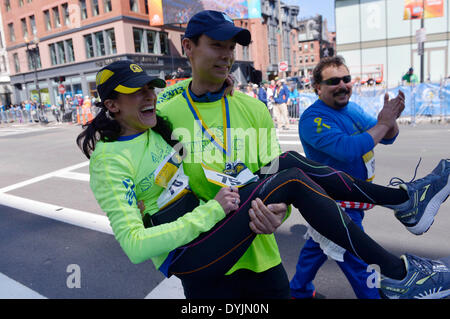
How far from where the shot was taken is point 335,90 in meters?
2.79

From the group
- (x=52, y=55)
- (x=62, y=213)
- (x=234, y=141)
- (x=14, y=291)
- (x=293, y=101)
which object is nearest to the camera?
(x=234, y=141)

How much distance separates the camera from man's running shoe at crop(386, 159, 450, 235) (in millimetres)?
2238

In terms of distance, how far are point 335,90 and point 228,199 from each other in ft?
5.18

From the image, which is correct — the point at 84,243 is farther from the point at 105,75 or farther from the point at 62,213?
the point at 105,75

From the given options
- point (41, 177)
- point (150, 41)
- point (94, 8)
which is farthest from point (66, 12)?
point (41, 177)

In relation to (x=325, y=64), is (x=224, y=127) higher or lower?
lower

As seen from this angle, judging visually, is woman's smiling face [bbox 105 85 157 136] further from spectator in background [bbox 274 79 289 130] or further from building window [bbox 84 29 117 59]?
building window [bbox 84 29 117 59]

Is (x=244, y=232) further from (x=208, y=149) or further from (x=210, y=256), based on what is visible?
(x=208, y=149)

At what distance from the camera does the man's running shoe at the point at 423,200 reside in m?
2.24

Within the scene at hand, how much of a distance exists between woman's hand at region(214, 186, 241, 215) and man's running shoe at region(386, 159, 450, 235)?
1.16 meters

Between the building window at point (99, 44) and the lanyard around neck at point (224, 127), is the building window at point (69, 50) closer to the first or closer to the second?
the building window at point (99, 44)

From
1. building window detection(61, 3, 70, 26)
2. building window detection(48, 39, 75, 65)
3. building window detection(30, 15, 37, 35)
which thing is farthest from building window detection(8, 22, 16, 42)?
building window detection(61, 3, 70, 26)

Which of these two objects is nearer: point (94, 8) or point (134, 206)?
point (134, 206)

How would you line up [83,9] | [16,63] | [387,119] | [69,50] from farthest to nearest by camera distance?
1. [16,63]
2. [69,50]
3. [83,9]
4. [387,119]
